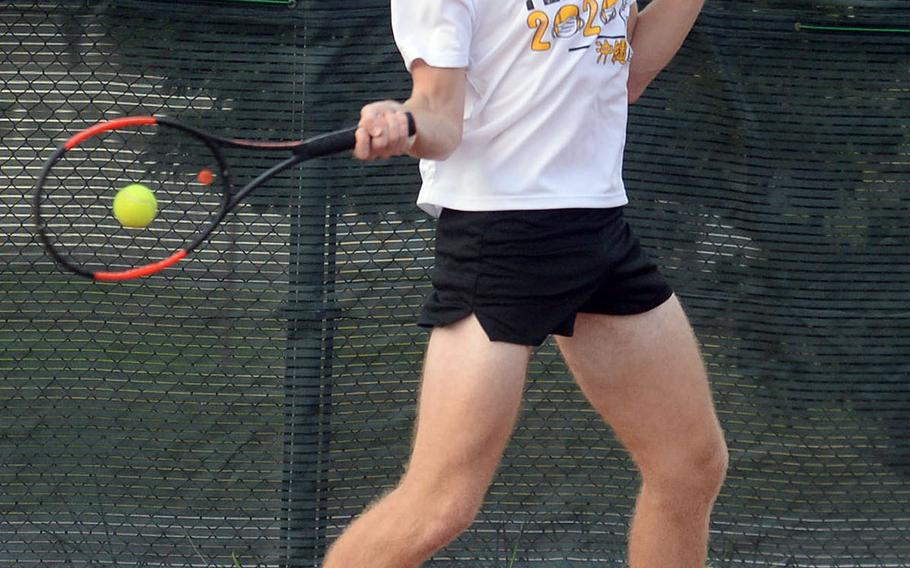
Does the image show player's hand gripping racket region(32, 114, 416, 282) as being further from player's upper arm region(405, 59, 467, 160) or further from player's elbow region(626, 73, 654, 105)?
player's upper arm region(405, 59, 467, 160)

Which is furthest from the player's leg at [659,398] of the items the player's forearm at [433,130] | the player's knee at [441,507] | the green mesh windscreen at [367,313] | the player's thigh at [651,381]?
the green mesh windscreen at [367,313]

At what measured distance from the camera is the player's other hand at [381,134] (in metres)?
2.01

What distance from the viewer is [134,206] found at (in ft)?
7.64

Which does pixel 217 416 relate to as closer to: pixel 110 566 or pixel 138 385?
pixel 138 385

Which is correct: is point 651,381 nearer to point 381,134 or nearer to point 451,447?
point 451,447

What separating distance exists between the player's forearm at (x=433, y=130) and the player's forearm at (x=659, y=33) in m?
0.65

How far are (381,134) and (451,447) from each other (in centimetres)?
59

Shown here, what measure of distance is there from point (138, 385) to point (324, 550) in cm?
70

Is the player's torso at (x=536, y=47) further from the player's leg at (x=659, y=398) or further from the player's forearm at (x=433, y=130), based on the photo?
the player's leg at (x=659, y=398)

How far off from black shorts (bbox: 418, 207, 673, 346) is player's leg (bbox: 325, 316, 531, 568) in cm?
4

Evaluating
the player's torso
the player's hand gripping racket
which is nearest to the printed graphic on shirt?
the player's torso

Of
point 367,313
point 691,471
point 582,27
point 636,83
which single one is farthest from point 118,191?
point 691,471

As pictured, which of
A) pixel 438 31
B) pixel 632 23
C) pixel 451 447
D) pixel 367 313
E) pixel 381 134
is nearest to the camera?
pixel 381 134

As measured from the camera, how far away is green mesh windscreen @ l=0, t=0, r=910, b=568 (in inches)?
132
